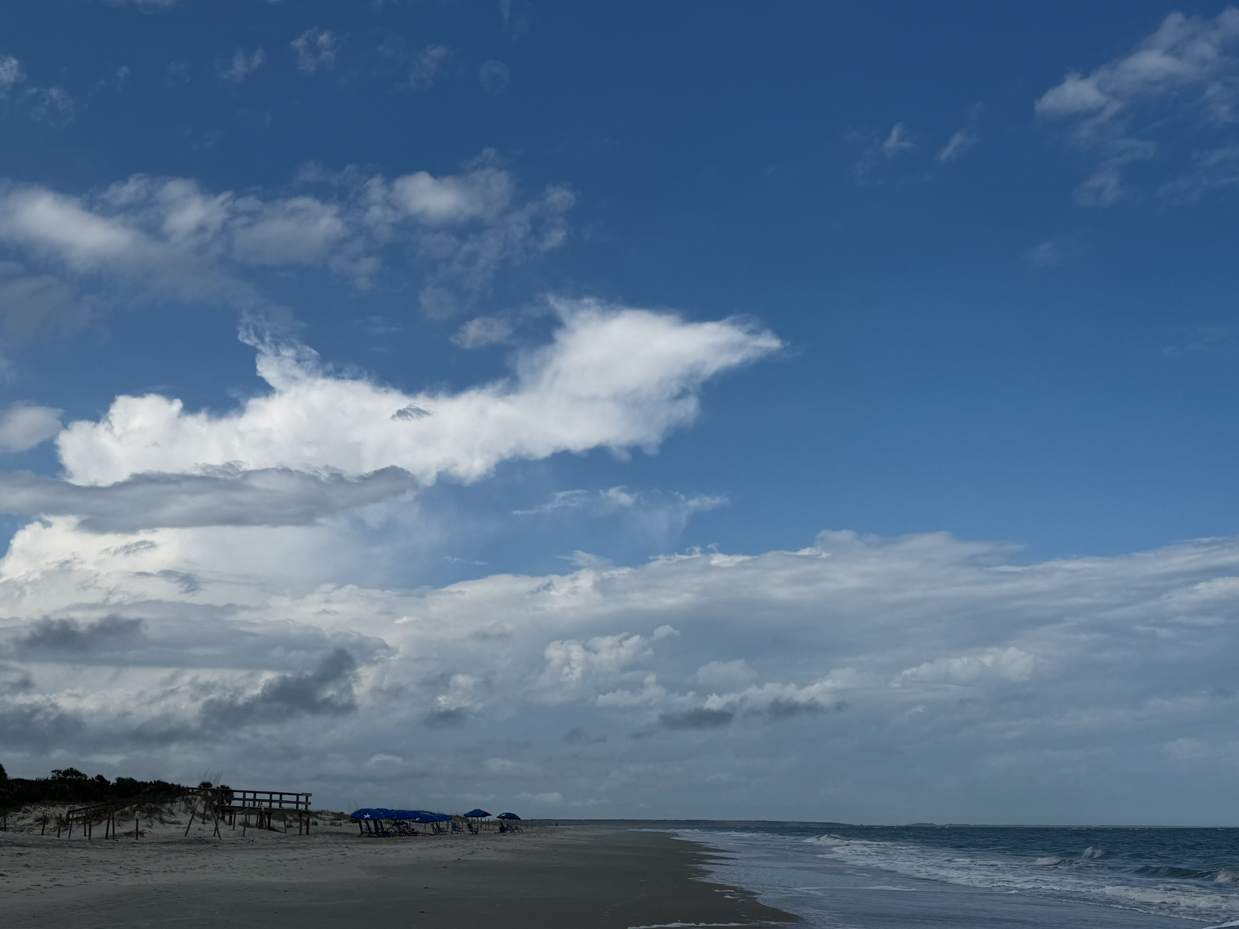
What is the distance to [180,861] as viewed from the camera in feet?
109

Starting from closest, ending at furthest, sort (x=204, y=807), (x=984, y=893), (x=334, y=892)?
1. (x=334, y=892)
2. (x=984, y=893)
3. (x=204, y=807)

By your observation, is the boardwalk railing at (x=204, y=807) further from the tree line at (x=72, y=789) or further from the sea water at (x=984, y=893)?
the sea water at (x=984, y=893)

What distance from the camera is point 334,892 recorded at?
76.0ft

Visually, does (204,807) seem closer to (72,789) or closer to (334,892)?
(72,789)

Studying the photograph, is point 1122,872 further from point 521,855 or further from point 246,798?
point 246,798

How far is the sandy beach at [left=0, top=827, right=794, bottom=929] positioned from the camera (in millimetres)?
18047

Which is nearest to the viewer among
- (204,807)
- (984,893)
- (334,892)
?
(334,892)

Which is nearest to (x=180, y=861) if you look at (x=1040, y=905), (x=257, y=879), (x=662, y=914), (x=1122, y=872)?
(x=257, y=879)

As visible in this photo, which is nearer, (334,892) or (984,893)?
(334,892)

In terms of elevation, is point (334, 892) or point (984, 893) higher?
point (334, 892)

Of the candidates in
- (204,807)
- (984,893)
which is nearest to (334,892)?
(984,893)

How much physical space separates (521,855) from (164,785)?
155 ft

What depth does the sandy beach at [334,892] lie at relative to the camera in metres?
18.0

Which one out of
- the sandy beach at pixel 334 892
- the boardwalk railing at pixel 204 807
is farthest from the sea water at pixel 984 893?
the boardwalk railing at pixel 204 807
